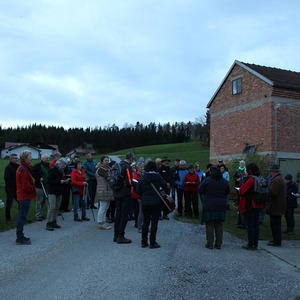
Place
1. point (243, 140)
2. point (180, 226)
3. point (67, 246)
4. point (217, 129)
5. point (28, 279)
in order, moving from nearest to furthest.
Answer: point (28, 279)
point (67, 246)
point (180, 226)
point (243, 140)
point (217, 129)

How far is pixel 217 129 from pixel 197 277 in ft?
76.0

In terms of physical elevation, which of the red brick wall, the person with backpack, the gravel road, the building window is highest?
the building window

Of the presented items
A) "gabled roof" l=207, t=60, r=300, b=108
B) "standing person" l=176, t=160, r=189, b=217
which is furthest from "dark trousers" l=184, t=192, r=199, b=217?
"gabled roof" l=207, t=60, r=300, b=108

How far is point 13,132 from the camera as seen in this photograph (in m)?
129

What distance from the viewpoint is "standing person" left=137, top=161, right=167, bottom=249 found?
782cm

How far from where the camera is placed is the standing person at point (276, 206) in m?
8.77

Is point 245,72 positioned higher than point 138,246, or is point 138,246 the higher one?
point 245,72

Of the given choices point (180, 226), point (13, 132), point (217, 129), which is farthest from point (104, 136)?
point (180, 226)

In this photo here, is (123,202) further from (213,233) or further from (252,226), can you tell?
(252,226)

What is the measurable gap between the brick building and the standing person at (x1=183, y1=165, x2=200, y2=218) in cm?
1009

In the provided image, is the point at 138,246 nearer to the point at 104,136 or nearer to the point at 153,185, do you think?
the point at 153,185

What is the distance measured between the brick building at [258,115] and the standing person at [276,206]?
1278 cm

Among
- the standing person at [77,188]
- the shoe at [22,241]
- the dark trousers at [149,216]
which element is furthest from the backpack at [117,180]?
the standing person at [77,188]

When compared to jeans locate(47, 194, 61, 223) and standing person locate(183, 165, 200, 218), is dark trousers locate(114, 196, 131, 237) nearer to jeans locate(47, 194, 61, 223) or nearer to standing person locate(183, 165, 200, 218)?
jeans locate(47, 194, 61, 223)
